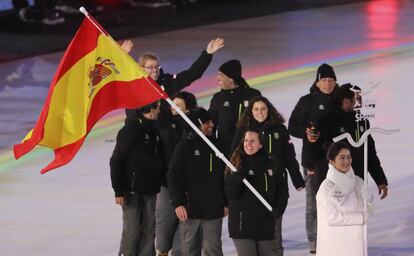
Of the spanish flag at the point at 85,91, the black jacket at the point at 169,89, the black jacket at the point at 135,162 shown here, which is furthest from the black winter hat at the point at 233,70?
the spanish flag at the point at 85,91

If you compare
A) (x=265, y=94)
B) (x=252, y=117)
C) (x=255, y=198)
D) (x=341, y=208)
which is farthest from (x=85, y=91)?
(x=265, y=94)

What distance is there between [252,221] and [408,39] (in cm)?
1605

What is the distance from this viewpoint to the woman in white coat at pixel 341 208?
37.2 feet

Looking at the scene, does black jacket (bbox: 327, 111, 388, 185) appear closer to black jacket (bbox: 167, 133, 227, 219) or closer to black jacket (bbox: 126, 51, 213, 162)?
black jacket (bbox: 167, 133, 227, 219)

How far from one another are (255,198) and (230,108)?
89.7 inches

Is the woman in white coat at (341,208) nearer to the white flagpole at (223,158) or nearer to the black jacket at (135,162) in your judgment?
the white flagpole at (223,158)

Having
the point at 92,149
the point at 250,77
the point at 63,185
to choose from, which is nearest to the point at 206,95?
the point at 250,77

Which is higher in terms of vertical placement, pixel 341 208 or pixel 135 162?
pixel 135 162

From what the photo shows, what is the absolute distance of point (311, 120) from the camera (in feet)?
44.6

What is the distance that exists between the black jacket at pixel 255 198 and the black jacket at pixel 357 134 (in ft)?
4.66

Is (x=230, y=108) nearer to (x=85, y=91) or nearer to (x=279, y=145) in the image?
(x=279, y=145)

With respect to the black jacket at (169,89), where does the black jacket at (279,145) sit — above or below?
below

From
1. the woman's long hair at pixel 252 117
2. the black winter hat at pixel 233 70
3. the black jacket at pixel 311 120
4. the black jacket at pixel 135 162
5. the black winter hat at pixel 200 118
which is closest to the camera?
the black winter hat at pixel 200 118

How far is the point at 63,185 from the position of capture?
16.2 metres
